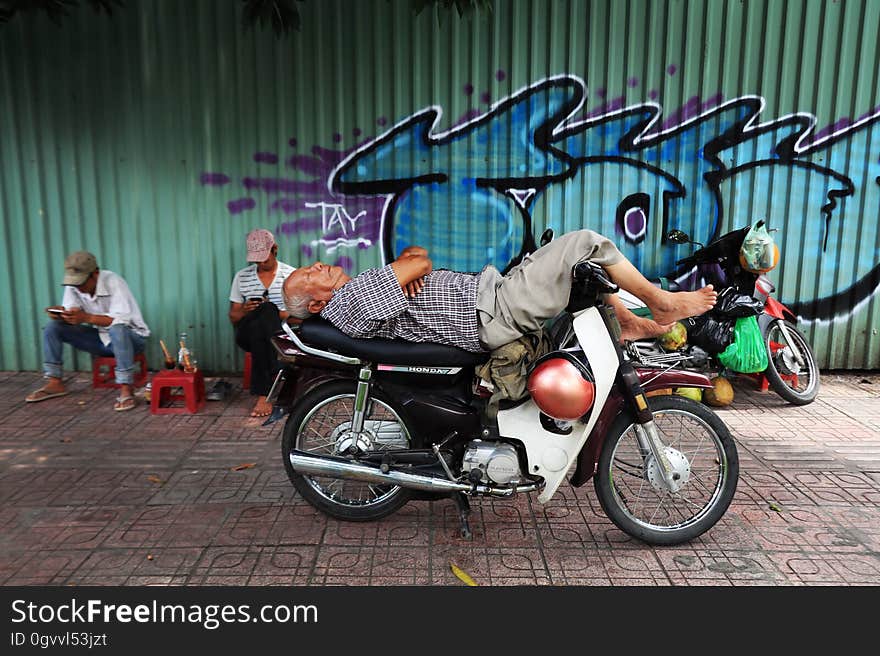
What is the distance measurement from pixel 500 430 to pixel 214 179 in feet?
12.9

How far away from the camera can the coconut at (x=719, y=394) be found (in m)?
5.29

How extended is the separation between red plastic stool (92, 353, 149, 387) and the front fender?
3.99 meters

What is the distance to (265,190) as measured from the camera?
19.2 feet

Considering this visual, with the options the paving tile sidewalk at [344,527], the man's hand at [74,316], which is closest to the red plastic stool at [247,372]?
the paving tile sidewalk at [344,527]

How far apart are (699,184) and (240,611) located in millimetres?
4938

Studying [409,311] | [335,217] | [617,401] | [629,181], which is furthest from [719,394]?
[335,217]

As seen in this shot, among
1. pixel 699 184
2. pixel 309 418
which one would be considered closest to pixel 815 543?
pixel 309 418

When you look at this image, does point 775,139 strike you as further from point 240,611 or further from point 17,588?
point 17,588

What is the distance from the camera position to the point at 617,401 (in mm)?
3127

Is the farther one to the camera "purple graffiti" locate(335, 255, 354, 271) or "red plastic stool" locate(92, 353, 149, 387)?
"purple graffiti" locate(335, 255, 354, 271)

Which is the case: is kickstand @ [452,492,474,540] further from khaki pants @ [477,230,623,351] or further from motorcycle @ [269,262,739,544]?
khaki pants @ [477,230,623,351]

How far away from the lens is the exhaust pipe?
3.18m

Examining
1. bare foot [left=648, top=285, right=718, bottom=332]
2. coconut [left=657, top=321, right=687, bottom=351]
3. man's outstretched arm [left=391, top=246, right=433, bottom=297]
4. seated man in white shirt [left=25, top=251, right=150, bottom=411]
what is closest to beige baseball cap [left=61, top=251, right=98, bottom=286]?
seated man in white shirt [left=25, top=251, right=150, bottom=411]

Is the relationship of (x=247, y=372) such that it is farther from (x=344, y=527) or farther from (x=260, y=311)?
(x=344, y=527)
